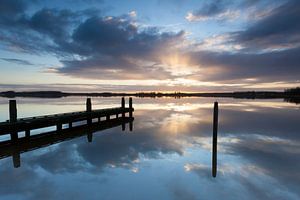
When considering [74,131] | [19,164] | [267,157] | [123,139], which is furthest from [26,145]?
[267,157]

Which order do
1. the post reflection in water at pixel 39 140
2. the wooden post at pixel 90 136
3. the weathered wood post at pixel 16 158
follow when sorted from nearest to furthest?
the weathered wood post at pixel 16 158 < the post reflection in water at pixel 39 140 < the wooden post at pixel 90 136

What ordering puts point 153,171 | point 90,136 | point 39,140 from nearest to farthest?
point 153,171 < point 39,140 < point 90,136

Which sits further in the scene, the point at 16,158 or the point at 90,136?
the point at 90,136

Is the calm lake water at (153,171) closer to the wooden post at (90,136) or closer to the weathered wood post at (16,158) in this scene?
the weathered wood post at (16,158)

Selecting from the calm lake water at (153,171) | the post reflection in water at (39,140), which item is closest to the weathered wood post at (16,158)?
the post reflection in water at (39,140)

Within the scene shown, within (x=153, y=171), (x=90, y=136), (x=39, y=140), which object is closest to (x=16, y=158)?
(x=39, y=140)

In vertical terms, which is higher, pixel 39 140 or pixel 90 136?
pixel 39 140

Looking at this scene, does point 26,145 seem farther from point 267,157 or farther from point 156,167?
point 267,157

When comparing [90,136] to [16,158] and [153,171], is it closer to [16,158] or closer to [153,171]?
[16,158]

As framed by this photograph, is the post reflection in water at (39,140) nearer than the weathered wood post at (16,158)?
No

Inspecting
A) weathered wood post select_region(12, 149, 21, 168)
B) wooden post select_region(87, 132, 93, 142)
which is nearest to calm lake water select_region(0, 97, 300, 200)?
weathered wood post select_region(12, 149, 21, 168)

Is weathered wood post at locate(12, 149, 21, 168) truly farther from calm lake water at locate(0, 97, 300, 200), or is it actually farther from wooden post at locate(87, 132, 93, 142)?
wooden post at locate(87, 132, 93, 142)

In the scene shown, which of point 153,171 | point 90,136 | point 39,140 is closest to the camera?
point 153,171

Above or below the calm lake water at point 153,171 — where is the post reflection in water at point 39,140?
above
